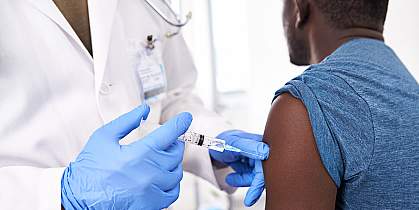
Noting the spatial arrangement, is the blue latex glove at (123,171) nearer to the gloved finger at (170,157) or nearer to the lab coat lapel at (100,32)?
the gloved finger at (170,157)

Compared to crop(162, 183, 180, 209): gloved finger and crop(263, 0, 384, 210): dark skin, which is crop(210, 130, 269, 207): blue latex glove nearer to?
crop(263, 0, 384, 210): dark skin

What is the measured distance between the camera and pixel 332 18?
105cm

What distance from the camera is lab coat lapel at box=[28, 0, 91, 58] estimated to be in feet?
2.92

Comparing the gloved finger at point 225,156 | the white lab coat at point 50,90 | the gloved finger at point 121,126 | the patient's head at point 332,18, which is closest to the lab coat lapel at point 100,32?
the white lab coat at point 50,90

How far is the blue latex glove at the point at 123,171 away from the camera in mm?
755

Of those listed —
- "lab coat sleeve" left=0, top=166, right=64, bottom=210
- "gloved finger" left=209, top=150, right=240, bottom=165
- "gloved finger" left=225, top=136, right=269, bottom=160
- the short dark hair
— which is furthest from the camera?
Result: "gloved finger" left=209, top=150, right=240, bottom=165

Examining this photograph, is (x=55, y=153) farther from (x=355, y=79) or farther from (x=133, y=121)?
(x=355, y=79)

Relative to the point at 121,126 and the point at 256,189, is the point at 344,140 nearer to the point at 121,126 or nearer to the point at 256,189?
the point at 256,189

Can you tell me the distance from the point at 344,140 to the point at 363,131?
0.13ft

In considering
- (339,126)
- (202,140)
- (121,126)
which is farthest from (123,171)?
(339,126)

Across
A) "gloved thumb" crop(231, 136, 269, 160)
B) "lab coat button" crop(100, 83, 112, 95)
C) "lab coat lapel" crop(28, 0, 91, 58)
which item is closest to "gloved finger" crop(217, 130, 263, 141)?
"gloved thumb" crop(231, 136, 269, 160)

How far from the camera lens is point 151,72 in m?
1.12

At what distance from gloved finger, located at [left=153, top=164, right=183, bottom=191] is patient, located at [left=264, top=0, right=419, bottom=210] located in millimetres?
183

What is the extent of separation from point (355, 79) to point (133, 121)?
1.47 feet
